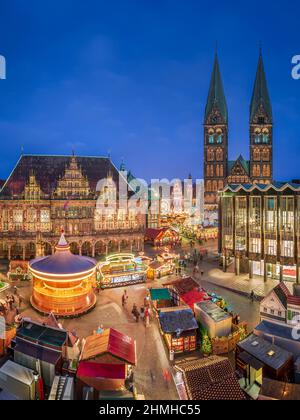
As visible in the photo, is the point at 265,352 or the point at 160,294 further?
the point at 160,294

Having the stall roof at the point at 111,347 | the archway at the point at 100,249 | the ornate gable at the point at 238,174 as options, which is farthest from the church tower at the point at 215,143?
the stall roof at the point at 111,347

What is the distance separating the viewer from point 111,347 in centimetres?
1315

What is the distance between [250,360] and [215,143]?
7227cm

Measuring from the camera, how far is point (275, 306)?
17516 millimetres

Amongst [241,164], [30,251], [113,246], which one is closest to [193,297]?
[113,246]

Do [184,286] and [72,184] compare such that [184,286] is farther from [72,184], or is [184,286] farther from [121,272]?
[72,184]

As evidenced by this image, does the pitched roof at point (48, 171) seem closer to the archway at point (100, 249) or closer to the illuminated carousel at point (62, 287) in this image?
the archway at point (100, 249)

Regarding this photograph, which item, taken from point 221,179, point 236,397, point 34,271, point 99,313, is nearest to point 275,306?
point 236,397

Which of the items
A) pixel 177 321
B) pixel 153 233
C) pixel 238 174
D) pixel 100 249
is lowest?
pixel 177 321

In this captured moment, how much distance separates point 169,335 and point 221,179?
65.6m

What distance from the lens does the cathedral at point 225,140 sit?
252 feet

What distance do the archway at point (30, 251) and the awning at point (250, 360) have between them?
Answer: 32866mm

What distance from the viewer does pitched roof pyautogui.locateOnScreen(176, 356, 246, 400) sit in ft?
36.1

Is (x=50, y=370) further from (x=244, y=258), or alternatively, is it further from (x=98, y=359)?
(x=244, y=258)
